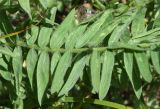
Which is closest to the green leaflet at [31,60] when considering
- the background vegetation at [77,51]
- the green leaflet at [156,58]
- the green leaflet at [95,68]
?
the background vegetation at [77,51]

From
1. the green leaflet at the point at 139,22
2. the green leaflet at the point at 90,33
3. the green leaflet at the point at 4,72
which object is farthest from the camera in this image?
the green leaflet at the point at 4,72

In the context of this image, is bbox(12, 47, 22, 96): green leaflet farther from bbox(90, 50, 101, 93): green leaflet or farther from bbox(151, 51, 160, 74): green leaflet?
bbox(151, 51, 160, 74): green leaflet

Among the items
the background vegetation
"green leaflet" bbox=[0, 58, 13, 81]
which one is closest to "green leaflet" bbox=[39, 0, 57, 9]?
the background vegetation

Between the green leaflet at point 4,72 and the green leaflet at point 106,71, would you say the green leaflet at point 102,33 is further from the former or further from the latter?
the green leaflet at point 4,72

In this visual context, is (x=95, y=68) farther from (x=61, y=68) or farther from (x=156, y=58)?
(x=156, y=58)

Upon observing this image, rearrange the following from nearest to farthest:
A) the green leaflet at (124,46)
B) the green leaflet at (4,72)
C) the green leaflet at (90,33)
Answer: the green leaflet at (124,46) → the green leaflet at (90,33) → the green leaflet at (4,72)

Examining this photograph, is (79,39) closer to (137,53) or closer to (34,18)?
(137,53)

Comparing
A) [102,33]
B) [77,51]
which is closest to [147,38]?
[102,33]
